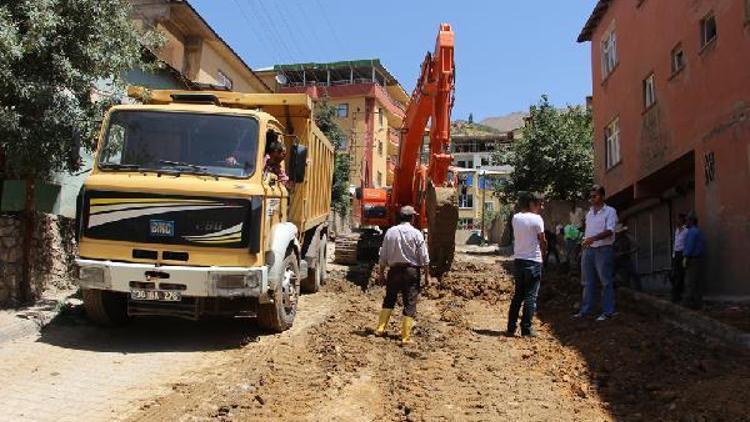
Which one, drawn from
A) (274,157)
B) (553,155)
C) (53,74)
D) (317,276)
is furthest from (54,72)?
(553,155)

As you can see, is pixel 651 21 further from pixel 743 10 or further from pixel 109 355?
pixel 109 355

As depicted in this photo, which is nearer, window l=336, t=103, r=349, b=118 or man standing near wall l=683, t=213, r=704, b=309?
man standing near wall l=683, t=213, r=704, b=309

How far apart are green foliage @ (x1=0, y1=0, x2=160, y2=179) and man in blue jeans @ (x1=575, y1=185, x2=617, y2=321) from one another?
6.48 m

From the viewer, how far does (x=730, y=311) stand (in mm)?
9344

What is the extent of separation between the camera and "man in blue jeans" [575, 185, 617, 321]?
8.61 metres

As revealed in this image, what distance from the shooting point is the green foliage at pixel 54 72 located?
25.3 feet

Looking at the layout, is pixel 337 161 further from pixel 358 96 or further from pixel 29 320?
pixel 29 320

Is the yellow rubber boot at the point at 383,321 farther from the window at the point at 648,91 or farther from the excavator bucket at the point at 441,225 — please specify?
the window at the point at 648,91

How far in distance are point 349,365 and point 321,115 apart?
28.5 metres

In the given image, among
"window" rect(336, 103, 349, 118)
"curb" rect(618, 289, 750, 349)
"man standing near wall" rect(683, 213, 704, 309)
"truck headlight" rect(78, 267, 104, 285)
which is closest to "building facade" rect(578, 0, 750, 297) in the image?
"man standing near wall" rect(683, 213, 704, 309)

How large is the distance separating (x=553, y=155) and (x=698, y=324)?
2112 centimetres

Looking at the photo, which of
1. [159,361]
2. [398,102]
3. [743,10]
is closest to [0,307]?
[159,361]

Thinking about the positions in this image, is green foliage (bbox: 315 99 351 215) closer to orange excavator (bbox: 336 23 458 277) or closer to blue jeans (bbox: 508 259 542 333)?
orange excavator (bbox: 336 23 458 277)

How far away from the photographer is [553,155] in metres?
28.8
